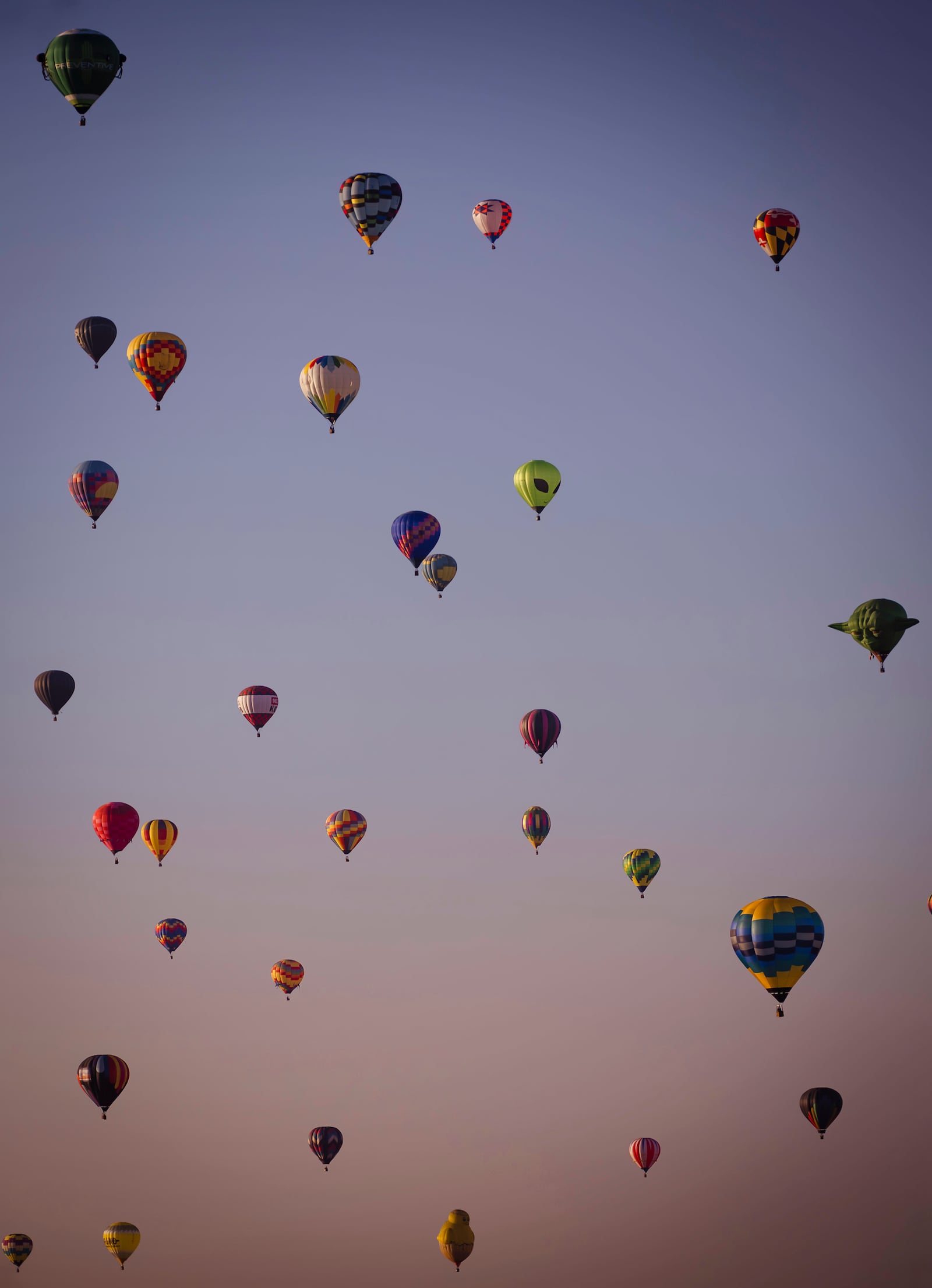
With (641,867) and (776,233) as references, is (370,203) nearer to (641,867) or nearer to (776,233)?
(776,233)

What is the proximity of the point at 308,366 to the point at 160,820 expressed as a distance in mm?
18565

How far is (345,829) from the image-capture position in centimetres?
6322

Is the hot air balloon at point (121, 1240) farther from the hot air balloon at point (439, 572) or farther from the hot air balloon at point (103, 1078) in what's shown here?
the hot air balloon at point (439, 572)

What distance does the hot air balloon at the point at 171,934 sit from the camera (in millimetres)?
66438

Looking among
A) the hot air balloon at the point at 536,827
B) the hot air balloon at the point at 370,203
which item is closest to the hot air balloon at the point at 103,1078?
the hot air balloon at the point at 536,827

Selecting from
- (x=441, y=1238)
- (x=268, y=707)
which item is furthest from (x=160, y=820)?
(x=441, y=1238)

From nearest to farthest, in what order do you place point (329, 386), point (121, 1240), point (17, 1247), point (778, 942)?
point (778, 942) → point (329, 386) → point (121, 1240) → point (17, 1247)

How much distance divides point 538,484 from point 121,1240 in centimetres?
3351

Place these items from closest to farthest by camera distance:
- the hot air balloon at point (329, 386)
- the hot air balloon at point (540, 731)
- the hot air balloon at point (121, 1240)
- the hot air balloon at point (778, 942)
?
the hot air balloon at point (778, 942) → the hot air balloon at point (329, 386) → the hot air balloon at point (540, 731) → the hot air balloon at point (121, 1240)

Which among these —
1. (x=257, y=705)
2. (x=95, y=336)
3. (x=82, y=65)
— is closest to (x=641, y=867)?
(x=257, y=705)

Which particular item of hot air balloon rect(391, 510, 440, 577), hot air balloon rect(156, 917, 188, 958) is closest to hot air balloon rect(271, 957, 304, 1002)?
hot air balloon rect(156, 917, 188, 958)

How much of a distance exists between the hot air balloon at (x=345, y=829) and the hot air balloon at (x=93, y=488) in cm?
1411

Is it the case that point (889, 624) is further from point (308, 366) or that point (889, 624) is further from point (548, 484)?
point (308, 366)

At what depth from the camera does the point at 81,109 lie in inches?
1921
